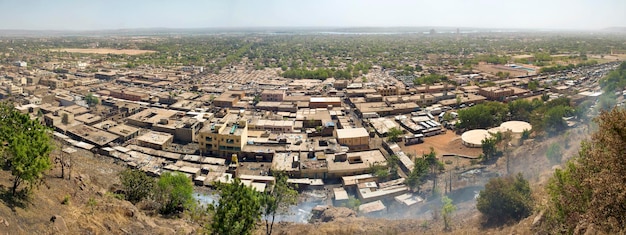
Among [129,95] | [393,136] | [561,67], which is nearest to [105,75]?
[129,95]

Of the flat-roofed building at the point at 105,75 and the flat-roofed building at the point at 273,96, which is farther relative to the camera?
the flat-roofed building at the point at 105,75

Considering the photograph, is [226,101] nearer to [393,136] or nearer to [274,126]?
[274,126]

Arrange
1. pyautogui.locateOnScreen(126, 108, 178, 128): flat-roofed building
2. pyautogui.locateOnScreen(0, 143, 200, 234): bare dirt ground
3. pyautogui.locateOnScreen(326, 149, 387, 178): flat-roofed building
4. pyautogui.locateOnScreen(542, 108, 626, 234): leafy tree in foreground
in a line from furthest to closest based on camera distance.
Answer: pyautogui.locateOnScreen(126, 108, 178, 128): flat-roofed building < pyautogui.locateOnScreen(326, 149, 387, 178): flat-roofed building < pyautogui.locateOnScreen(0, 143, 200, 234): bare dirt ground < pyautogui.locateOnScreen(542, 108, 626, 234): leafy tree in foreground

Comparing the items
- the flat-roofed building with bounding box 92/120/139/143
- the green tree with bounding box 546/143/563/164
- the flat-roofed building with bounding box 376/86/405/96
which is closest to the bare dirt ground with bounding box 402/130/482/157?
the green tree with bounding box 546/143/563/164

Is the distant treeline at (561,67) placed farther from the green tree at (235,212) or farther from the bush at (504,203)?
the green tree at (235,212)

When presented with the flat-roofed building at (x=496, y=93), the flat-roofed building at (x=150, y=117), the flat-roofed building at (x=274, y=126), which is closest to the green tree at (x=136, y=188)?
the flat-roofed building at (x=274, y=126)

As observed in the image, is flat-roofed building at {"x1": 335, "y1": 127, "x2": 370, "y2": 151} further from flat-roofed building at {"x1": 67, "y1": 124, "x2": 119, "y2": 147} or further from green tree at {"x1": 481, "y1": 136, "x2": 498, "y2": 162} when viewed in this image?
flat-roofed building at {"x1": 67, "y1": 124, "x2": 119, "y2": 147}
